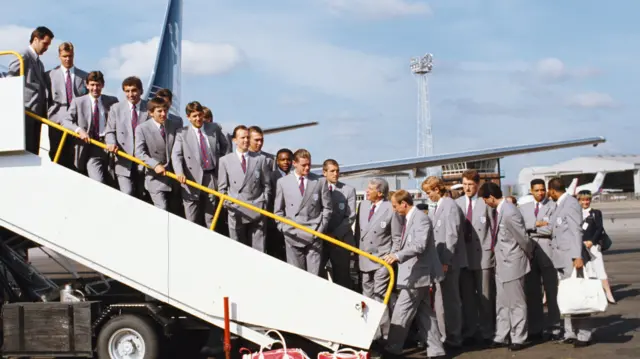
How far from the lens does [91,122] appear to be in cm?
738

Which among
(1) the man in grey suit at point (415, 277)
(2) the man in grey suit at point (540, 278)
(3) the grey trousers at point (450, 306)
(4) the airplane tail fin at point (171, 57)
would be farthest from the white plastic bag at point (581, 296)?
(4) the airplane tail fin at point (171, 57)

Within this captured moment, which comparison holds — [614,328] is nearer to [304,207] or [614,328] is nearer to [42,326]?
[304,207]

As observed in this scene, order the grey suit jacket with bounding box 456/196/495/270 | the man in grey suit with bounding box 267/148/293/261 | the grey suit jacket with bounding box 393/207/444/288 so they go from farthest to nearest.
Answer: the grey suit jacket with bounding box 456/196/495/270, the man in grey suit with bounding box 267/148/293/261, the grey suit jacket with bounding box 393/207/444/288

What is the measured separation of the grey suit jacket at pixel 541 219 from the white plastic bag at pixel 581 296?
1.06 meters

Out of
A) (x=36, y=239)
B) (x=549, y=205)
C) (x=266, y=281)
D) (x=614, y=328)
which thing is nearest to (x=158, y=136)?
(x=36, y=239)

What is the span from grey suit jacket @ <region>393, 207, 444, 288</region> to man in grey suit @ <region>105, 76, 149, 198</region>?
296 cm

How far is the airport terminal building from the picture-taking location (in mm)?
100062

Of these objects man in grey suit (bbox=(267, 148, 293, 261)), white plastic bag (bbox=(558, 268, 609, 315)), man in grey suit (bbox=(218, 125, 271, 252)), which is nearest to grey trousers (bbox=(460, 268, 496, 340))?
white plastic bag (bbox=(558, 268, 609, 315))

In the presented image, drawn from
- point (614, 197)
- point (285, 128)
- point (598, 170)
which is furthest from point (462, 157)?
point (598, 170)

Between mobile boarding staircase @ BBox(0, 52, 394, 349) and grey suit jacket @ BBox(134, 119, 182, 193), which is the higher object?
grey suit jacket @ BBox(134, 119, 182, 193)

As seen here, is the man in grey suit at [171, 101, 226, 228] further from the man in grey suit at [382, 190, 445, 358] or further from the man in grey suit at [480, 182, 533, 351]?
the man in grey suit at [480, 182, 533, 351]

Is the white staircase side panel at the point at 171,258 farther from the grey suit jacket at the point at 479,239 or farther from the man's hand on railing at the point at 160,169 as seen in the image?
the grey suit jacket at the point at 479,239

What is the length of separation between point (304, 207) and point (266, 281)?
1.18 metres

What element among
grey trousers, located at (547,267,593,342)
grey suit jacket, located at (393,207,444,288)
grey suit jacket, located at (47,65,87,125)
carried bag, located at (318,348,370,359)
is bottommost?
grey trousers, located at (547,267,593,342)
